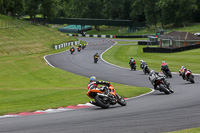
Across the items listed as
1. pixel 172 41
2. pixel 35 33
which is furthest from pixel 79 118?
pixel 35 33

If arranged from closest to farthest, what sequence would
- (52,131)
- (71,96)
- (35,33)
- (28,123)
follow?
(52,131), (28,123), (71,96), (35,33)

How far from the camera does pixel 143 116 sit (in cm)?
1167

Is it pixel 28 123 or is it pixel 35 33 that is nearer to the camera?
pixel 28 123

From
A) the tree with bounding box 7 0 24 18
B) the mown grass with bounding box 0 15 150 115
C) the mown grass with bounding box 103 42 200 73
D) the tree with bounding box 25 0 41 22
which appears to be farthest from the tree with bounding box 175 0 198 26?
the mown grass with bounding box 103 42 200 73

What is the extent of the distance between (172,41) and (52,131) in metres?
52.1

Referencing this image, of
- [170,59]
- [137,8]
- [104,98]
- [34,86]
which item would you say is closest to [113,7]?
[137,8]

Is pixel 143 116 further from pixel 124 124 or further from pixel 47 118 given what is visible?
pixel 47 118

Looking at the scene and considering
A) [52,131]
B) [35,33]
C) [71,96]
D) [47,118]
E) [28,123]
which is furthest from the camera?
[35,33]

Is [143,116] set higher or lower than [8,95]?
higher

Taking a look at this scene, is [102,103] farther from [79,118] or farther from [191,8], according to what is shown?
[191,8]

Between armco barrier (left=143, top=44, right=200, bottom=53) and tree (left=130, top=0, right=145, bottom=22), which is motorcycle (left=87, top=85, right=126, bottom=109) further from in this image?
tree (left=130, top=0, right=145, bottom=22)

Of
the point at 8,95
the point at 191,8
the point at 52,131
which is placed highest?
the point at 191,8

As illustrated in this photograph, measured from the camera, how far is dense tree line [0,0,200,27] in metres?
109

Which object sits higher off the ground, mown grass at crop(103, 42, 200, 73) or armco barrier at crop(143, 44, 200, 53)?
armco barrier at crop(143, 44, 200, 53)
